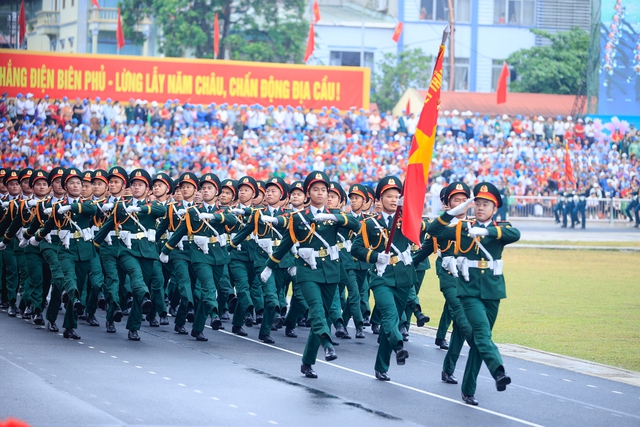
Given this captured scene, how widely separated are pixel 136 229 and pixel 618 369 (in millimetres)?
5984

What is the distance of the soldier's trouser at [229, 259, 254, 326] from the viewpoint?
1412 centimetres

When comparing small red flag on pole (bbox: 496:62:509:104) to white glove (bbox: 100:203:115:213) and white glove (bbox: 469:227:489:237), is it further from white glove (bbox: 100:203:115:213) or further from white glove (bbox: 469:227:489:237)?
white glove (bbox: 469:227:489:237)

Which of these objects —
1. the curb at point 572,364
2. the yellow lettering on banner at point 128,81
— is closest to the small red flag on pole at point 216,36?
the yellow lettering on banner at point 128,81

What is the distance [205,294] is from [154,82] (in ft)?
83.4

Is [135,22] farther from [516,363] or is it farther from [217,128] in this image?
[516,363]

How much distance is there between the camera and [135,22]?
170 feet

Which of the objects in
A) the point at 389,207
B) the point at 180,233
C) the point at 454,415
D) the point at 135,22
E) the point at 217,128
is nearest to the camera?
the point at 454,415

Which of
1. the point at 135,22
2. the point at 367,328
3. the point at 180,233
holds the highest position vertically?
the point at 135,22

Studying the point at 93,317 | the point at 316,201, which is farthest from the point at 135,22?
the point at 316,201

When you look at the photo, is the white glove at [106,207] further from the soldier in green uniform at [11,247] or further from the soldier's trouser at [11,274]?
the soldier's trouser at [11,274]

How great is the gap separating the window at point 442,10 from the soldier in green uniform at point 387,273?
1951 inches

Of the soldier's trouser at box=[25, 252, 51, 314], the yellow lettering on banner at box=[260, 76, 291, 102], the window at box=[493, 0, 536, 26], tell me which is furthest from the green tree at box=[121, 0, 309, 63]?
the soldier's trouser at box=[25, 252, 51, 314]

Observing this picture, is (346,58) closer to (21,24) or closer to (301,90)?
(21,24)

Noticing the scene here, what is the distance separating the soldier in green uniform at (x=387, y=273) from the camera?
10648 mm
